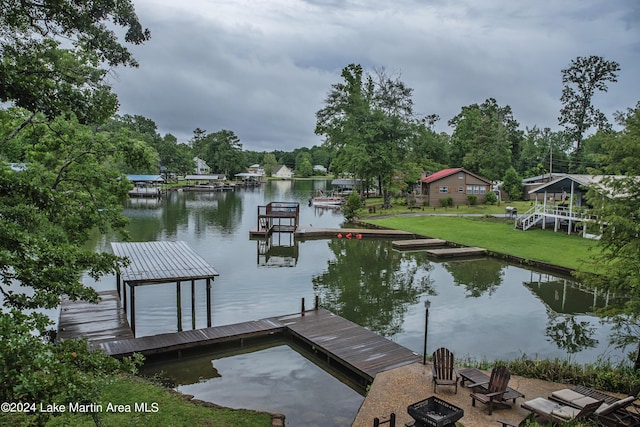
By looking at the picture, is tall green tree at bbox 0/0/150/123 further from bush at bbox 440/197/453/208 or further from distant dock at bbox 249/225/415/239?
bush at bbox 440/197/453/208

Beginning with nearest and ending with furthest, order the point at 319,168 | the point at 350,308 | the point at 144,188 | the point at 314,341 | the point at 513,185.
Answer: the point at 314,341
the point at 350,308
the point at 513,185
the point at 144,188
the point at 319,168

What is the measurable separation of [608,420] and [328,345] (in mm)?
7215

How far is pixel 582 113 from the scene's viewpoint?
2318 inches

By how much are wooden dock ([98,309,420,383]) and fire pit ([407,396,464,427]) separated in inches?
170

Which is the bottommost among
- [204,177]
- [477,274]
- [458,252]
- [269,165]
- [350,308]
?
[350,308]

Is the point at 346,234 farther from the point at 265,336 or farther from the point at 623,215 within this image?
the point at 623,215

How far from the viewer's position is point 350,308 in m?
18.5

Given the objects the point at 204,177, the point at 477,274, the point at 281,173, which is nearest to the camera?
the point at 477,274

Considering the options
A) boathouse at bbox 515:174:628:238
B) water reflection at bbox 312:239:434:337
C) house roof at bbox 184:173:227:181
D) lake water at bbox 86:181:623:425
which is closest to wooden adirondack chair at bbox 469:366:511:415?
lake water at bbox 86:181:623:425

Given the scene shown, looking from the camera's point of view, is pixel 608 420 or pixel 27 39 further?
pixel 27 39

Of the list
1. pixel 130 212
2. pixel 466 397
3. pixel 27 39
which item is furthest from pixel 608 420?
pixel 130 212

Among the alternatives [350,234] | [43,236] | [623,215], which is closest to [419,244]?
[350,234]

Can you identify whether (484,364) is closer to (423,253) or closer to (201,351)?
(201,351)

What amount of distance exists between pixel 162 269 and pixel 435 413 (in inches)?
400
